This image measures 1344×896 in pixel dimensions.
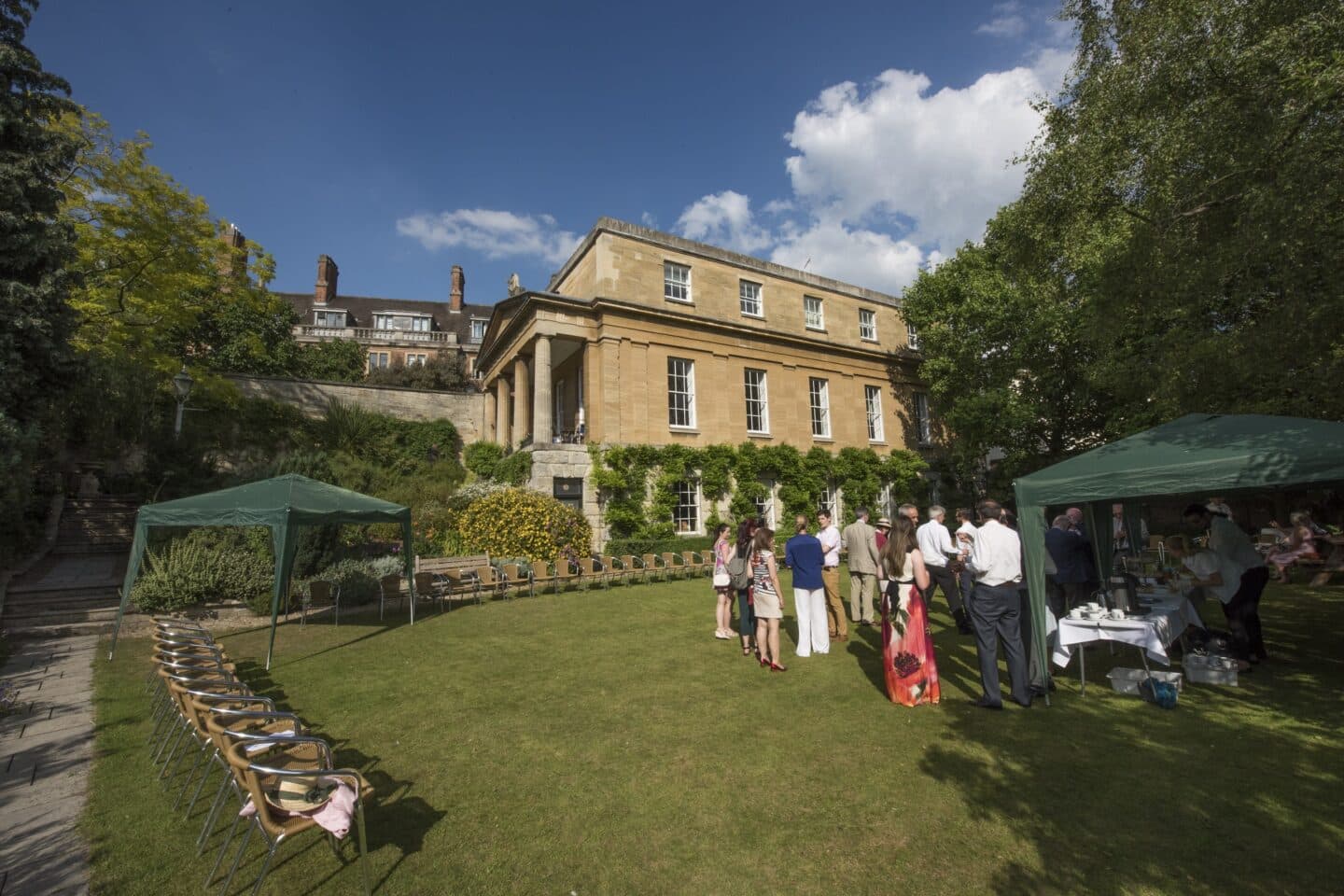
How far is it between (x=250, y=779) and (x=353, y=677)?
5.00 meters

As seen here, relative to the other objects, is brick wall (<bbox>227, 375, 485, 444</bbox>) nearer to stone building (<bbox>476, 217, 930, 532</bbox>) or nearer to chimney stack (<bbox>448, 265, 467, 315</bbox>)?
stone building (<bbox>476, 217, 930, 532</bbox>)

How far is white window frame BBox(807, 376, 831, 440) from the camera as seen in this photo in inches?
1001

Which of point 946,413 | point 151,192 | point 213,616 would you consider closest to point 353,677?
point 213,616

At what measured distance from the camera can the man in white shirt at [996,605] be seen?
229 inches

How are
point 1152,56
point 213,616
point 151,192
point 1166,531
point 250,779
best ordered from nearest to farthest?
point 250,779
point 1152,56
point 213,616
point 151,192
point 1166,531

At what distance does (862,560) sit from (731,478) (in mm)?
12839

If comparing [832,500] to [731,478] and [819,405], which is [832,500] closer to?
[819,405]

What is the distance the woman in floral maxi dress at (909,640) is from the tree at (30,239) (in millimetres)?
15175

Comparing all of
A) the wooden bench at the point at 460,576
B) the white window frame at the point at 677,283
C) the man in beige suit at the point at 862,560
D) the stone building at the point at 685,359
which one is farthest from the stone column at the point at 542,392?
the man in beige suit at the point at 862,560

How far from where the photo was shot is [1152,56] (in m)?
9.72

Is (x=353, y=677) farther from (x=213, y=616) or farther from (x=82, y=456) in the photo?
(x=82, y=456)

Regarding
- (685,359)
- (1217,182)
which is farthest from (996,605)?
(685,359)

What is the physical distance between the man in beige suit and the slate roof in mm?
43245

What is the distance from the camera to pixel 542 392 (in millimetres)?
20141
